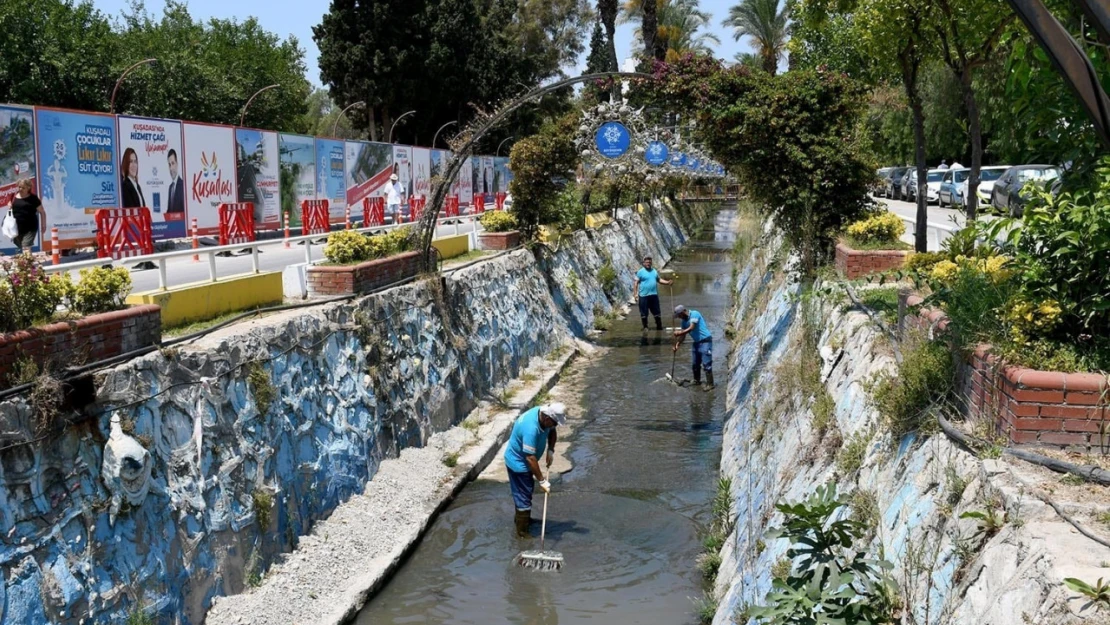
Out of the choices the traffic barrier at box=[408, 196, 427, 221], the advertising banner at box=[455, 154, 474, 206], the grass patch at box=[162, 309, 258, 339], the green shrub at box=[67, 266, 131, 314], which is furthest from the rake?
the advertising banner at box=[455, 154, 474, 206]

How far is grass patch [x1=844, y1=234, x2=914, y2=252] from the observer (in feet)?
42.4

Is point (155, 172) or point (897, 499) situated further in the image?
point (155, 172)

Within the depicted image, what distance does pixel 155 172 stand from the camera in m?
19.3

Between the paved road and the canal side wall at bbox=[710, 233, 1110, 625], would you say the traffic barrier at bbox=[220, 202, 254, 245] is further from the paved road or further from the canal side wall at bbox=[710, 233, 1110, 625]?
the canal side wall at bbox=[710, 233, 1110, 625]

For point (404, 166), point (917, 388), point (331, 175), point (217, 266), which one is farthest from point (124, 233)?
point (917, 388)

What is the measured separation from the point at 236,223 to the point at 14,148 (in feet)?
19.3

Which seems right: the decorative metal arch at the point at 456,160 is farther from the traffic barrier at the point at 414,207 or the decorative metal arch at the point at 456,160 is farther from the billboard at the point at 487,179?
the billboard at the point at 487,179

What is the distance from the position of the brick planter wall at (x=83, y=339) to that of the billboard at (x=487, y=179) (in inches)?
1209

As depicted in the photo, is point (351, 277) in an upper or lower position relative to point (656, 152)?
lower

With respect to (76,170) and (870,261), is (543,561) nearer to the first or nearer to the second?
(870,261)

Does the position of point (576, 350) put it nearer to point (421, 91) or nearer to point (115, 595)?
point (115, 595)

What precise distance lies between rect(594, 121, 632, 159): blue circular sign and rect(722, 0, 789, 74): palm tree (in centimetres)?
2675

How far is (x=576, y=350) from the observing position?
2055cm

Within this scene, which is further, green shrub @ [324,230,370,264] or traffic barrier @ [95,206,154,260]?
traffic barrier @ [95,206,154,260]
